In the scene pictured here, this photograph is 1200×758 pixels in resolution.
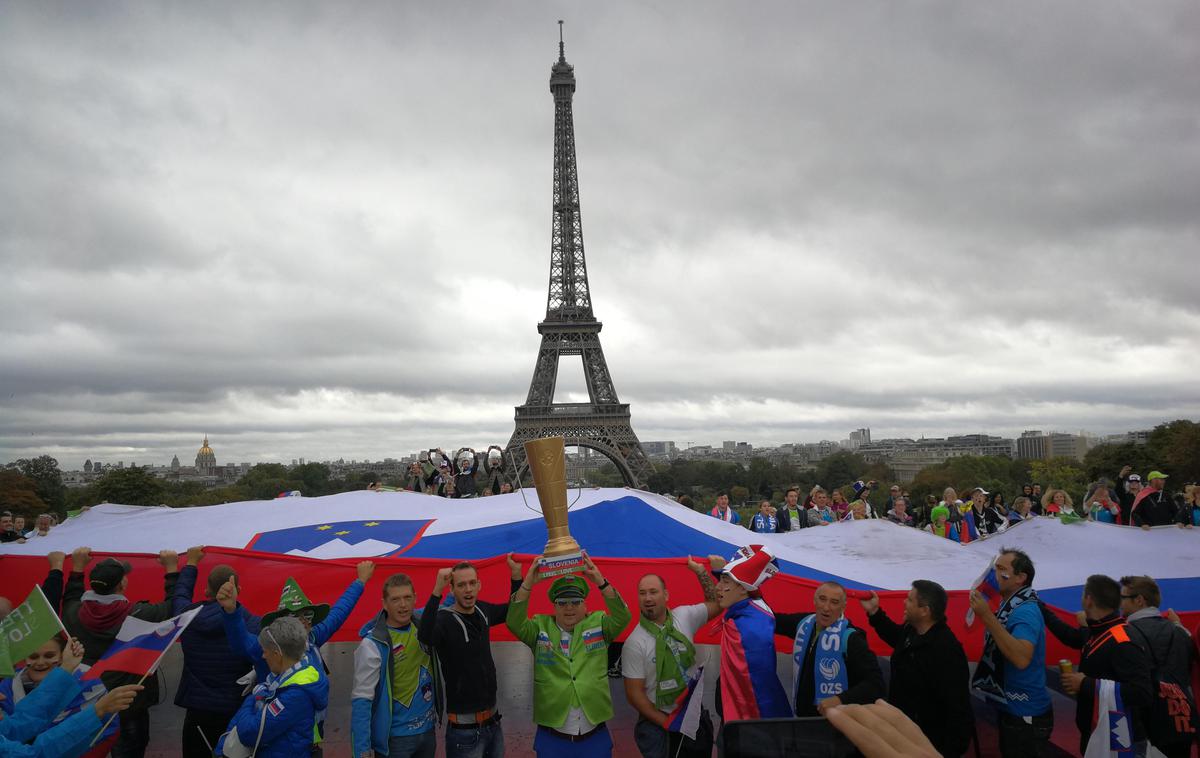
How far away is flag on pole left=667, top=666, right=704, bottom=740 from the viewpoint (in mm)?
3785

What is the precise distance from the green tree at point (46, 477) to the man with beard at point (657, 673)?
45.3 m

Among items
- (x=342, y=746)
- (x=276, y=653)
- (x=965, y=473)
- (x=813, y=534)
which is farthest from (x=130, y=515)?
(x=965, y=473)

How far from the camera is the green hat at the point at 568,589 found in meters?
3.92

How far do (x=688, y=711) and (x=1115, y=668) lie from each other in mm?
2245

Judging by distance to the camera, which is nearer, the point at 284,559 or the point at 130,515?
the point at 284,559

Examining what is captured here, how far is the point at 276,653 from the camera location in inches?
130

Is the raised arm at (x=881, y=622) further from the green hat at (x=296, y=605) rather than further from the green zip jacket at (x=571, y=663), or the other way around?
the green hat at (x=296, y=605)

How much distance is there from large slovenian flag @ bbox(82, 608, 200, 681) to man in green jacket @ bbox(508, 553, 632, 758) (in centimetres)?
166

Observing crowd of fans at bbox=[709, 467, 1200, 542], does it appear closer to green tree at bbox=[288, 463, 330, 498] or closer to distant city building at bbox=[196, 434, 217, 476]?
green tree at bbox=[288, 463, 330, 498]

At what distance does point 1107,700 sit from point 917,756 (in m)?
3.13

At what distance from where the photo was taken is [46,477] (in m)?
41.9

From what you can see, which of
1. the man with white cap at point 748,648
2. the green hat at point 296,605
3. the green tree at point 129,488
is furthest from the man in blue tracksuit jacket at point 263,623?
the green tree at point 129,488

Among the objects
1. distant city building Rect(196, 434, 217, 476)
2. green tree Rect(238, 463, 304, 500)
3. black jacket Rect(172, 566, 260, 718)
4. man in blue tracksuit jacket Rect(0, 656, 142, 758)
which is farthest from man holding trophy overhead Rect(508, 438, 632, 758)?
distant city building Rect(196, 434, 217, 476)

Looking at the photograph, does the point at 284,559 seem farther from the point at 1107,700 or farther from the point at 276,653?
the point at 1107,700
